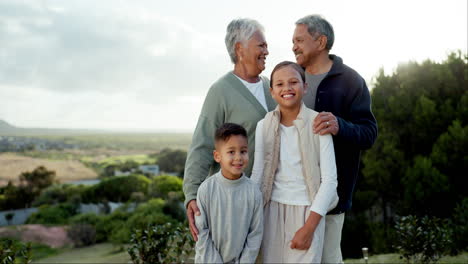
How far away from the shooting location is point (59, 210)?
20469mm

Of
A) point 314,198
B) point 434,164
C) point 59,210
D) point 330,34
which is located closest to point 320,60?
point 330,34

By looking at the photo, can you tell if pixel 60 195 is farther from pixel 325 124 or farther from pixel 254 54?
pixel 325 124

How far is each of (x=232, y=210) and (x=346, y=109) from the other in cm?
80

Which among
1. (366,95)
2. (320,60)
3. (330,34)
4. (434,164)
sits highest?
(330,34)

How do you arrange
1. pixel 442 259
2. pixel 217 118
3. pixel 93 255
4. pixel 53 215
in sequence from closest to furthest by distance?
pixel 217 118, pixel 442 259, pixel 93 255, pixel 53 215

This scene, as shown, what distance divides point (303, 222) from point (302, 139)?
0.36 m

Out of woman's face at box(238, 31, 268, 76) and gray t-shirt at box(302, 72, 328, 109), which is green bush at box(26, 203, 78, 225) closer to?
Result: woman's face at box(238, 31, 268, 76)

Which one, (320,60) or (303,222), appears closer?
(303,222)

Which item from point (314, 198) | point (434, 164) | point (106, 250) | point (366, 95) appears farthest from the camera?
point (106, 250)

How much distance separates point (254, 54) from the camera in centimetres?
220

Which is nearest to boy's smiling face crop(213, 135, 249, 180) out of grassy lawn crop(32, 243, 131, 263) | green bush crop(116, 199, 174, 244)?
grassy lawn crop(32, 243, 131, 263)

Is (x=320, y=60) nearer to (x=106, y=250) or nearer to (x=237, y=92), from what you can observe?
(x=237, y=92)

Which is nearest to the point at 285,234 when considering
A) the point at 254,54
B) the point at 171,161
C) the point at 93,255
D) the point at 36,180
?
the point at 254,54

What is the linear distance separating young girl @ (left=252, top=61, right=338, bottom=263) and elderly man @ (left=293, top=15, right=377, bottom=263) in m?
0.22
